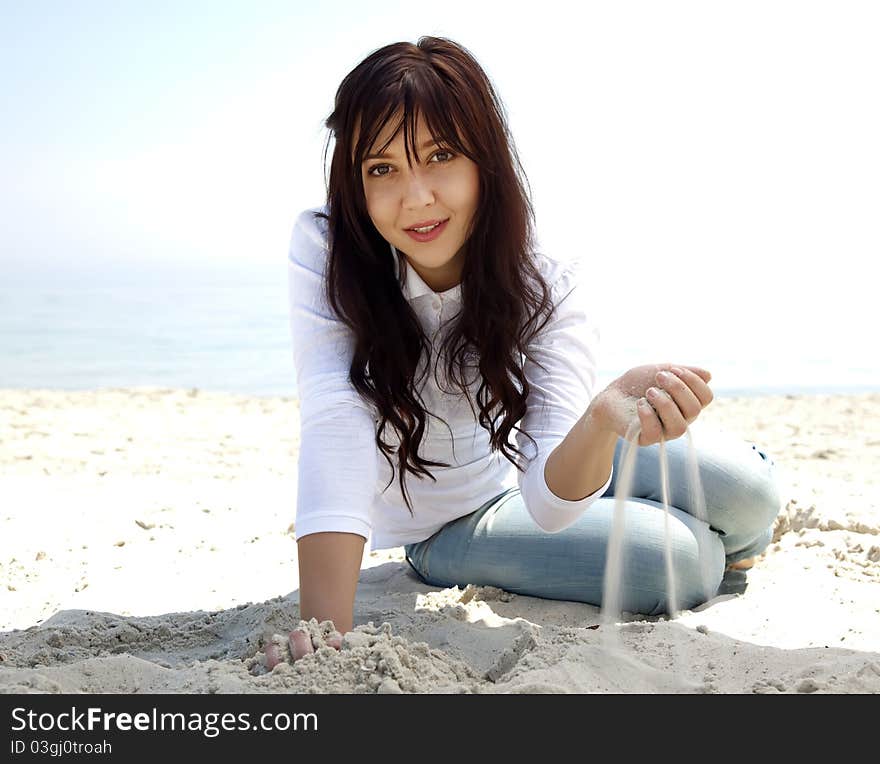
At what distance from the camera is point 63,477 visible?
12.8 ft

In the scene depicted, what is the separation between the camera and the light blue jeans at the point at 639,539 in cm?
237

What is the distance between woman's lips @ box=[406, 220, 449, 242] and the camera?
2074mm

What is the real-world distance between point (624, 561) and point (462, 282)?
78 centimetres

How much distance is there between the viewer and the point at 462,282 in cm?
222

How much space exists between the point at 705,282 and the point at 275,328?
698cm

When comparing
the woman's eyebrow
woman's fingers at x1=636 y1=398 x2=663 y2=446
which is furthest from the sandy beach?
the woman's eyebrow

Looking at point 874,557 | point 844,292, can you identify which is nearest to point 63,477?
point 874,557

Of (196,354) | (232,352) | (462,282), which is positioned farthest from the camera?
(232,352)

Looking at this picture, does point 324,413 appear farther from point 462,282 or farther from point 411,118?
point 411,118

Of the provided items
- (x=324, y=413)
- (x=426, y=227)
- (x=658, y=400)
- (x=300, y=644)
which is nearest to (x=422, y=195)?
(x=426, y=227)

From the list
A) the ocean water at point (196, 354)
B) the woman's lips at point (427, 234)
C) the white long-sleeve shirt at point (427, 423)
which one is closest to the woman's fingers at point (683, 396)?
the white long-sleeve shirt at point (427, 423)

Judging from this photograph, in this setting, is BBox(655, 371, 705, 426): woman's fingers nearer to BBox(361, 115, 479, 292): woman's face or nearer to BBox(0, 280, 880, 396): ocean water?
BBox(361, 115, 479, 292): woman's face

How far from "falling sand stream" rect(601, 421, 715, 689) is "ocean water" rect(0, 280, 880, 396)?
5.42 meters
